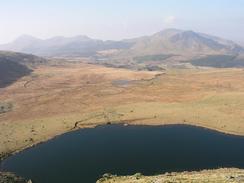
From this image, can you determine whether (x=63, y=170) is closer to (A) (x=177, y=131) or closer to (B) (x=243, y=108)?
(A) (x=177, y=131)

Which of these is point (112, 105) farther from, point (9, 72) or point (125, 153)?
point (9, 72)

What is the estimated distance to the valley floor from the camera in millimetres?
86438

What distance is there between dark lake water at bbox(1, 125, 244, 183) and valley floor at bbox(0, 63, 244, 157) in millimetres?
4873

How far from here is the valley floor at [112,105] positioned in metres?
86.4

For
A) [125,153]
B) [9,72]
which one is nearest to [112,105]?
A: [125,153]

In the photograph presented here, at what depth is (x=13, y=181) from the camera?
2194 inches

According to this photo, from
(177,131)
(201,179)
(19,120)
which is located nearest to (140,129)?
(177,131)

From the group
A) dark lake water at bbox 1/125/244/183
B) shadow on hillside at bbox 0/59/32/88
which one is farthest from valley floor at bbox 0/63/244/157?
shadow on hillside at bbox 0/59/32/88

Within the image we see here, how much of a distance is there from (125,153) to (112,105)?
4185 centimetres

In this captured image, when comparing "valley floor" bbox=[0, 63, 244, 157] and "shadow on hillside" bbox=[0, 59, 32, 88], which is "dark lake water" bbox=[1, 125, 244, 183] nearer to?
"valley floor" bbox=[0, 63, 244, 157]

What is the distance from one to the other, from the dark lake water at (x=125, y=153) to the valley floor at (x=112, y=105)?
487 cm

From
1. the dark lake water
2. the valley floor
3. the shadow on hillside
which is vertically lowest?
the dark lake water

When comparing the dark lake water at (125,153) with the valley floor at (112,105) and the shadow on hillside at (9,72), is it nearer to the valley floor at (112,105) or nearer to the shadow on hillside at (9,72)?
the valley floor at (112,105)

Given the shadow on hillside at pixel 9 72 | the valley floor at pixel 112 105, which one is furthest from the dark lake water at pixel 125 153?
the shadow on hillside at pixel 9 72
